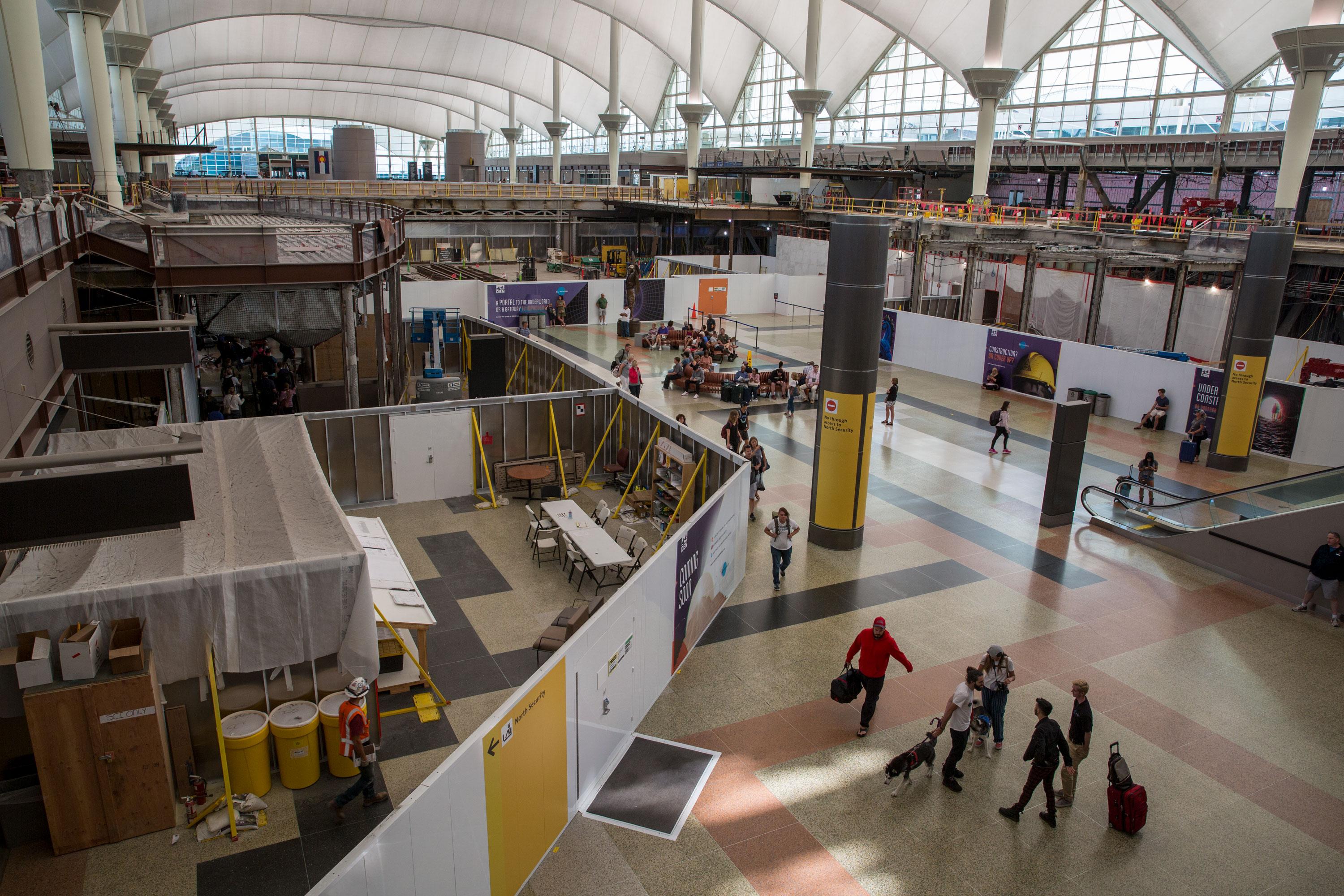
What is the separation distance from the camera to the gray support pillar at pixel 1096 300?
29.9 m

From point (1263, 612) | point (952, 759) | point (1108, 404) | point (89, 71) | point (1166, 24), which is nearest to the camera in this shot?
point (952, 759)

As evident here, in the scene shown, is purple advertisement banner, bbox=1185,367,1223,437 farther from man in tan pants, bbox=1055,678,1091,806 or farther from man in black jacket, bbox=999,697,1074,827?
man in black jacket, bbox=999,697,1074,827

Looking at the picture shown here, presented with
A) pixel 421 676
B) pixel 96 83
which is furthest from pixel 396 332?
pixel 421 676

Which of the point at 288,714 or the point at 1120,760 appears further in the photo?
the point at 288,714

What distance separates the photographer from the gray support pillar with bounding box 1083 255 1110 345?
98.0 feet

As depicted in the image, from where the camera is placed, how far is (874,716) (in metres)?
9.82

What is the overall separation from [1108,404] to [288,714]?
23182 millimetres

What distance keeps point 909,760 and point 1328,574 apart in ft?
26.8

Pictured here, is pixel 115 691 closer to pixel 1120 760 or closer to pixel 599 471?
pixel 1120 760

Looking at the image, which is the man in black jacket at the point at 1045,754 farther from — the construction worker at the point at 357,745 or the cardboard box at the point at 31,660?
the cardboard box at the point at 31,660

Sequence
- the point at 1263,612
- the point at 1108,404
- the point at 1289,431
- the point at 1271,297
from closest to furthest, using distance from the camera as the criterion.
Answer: the point at 1263,612
the point at 1271,297
the point at 1289,431
the point at 1108,404

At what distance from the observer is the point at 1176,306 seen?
28.4 metres

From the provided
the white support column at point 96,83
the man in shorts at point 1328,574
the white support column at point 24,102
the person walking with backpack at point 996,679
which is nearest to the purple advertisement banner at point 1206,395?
the man in shorts at point 1328,574

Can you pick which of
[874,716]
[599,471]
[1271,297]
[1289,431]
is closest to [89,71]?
[599,471]
